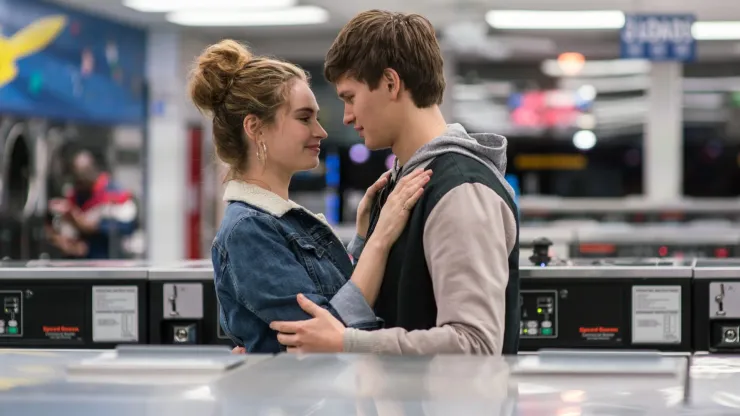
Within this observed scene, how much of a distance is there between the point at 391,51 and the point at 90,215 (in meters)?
9.26

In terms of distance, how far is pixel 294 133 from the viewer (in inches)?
87.4

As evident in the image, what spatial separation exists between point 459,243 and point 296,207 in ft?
1.73

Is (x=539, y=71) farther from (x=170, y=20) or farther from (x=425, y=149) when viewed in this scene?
(x=425, y=149)

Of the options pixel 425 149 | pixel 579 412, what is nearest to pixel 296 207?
pixel 425 149

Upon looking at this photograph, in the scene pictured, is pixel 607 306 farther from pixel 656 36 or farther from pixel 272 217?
pixel 656 36

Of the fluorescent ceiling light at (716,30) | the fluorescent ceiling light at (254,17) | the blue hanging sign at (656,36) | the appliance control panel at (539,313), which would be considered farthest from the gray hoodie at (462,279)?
the fluorescent ceiling light at (716,30)

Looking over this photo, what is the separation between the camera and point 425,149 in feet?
6.43

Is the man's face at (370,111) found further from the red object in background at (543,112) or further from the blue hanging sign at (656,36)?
the red object in background at (543,112)

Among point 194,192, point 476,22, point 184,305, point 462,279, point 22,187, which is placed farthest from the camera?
point 194,192

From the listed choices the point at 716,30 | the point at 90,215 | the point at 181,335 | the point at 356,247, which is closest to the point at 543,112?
the point at 716,30

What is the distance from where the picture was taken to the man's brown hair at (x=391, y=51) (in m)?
1.92

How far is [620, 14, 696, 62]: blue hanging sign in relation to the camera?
1042 centimetres

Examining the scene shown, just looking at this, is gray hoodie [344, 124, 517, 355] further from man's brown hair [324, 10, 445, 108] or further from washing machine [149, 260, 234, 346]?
washing machine [149, 260, 234, 346]

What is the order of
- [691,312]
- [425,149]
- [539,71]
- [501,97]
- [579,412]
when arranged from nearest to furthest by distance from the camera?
[579,412]
[425,149]
[691,312]
[539,71]
[501,97]
